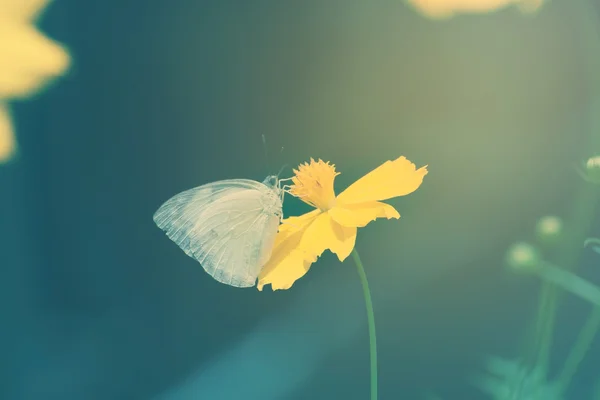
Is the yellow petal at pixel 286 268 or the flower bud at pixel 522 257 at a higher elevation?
the flower bud at pixel 522 257

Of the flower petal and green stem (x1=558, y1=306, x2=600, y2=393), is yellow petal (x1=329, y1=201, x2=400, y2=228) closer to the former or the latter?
the flower petal

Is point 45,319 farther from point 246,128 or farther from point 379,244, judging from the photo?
point 379,244

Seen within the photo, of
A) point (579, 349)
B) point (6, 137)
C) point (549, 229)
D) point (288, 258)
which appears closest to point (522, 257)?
point (549, 229)

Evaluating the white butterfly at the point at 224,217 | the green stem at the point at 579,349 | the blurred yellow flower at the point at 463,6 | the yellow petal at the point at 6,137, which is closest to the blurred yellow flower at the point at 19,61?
the yellow petal at the point at 6,137

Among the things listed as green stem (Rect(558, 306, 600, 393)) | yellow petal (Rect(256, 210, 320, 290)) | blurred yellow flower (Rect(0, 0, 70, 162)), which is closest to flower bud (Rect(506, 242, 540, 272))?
green stem (Rect(558, 306, 600, 393))

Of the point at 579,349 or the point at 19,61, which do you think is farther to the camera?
the point at 19,61

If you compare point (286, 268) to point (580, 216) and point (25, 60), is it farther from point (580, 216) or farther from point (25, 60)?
point (25, 60)

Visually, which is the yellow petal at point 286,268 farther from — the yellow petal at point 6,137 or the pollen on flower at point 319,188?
the yellow petal at point 6,137
